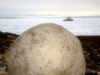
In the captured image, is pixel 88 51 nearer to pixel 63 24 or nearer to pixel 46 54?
pixel 63 24

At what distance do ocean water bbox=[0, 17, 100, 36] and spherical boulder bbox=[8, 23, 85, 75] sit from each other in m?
2.88

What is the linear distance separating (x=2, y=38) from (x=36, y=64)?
7.96 ft

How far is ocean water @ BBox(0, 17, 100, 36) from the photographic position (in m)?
4.53

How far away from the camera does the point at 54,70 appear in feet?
4.78

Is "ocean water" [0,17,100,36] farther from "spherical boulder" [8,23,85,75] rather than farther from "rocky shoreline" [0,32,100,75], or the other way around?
"spherical boulder" [8,23,85,75]

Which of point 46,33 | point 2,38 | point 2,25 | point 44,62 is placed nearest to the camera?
point 44,62

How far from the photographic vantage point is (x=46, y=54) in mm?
1463

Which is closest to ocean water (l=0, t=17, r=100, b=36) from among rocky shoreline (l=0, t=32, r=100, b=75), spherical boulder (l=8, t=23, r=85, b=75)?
rocky shoreline (l=0, t=32, r=100, b=75)

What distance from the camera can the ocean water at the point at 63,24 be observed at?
4527 millimetres

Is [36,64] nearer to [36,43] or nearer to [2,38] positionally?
[36,43]

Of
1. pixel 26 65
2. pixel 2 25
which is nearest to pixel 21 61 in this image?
pixel 26 65

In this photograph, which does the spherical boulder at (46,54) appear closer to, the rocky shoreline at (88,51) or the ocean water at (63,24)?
the rocky shoreline at (88,51)

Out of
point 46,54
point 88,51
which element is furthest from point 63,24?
point 46,54

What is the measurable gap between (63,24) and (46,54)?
3097 millimetres
